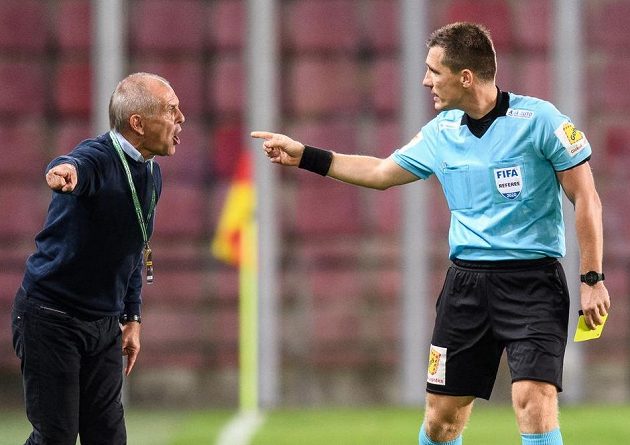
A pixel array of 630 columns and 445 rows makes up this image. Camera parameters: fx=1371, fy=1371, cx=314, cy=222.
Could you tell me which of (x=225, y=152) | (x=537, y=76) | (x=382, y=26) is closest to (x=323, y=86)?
(x=382, y=26)

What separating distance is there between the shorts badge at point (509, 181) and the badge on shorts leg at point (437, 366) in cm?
61

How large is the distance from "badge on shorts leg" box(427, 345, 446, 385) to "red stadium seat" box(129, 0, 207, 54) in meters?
5.07

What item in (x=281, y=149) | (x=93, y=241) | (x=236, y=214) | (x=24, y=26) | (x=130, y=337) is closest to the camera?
(x=93, y=241)

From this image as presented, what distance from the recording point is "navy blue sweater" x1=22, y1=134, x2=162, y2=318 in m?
4.45

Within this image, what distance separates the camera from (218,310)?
962 cm

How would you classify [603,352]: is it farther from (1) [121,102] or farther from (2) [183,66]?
(1) [121,102]

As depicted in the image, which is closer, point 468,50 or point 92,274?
point 92,274

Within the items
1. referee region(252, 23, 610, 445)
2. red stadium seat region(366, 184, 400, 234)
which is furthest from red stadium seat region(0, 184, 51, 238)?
referee region(252, 23, 610, 445)

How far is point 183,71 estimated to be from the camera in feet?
31.3

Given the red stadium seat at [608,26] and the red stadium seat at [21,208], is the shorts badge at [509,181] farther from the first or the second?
the red stadium seat at [21,208]

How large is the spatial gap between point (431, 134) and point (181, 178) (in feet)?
15.3

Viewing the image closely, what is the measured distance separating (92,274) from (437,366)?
1276 millimetres

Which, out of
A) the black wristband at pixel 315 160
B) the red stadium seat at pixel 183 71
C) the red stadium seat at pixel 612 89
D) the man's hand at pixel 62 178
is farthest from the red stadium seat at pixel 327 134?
the man's hand at pixel 62 178

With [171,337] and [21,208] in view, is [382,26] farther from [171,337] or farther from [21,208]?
[21,208]
